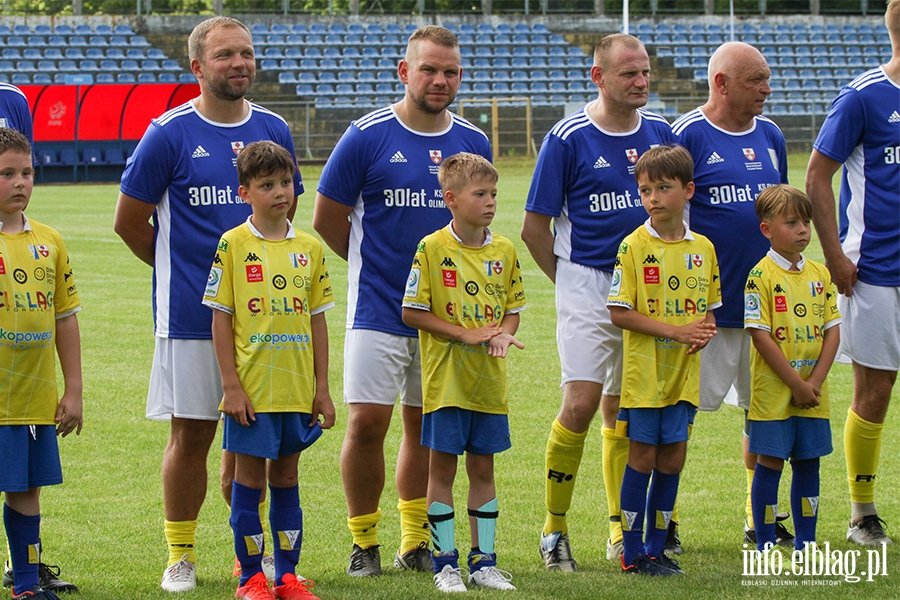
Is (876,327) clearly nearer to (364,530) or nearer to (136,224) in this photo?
(364,530)

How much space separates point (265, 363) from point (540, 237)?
60.5 inches

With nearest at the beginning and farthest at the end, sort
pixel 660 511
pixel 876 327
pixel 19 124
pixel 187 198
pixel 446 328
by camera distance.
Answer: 1. pixel 446 328
2. pixel 187 198
3. pixel 660 511
4. pixel 19 124
5. pixel 876 327

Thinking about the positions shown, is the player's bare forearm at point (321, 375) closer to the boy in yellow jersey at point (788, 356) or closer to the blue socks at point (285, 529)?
the blue socks at point (285, 529)

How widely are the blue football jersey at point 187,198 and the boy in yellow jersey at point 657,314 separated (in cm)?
167

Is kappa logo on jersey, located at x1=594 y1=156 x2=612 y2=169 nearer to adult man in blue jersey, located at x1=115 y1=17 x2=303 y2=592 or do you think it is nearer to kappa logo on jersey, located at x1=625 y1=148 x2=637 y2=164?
kappa logo on jersey, located at x1=625 y1=148 x2=637 y2=164

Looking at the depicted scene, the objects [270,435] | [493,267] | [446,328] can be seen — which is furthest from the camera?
[493,267]

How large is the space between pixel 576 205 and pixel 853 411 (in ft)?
5.83

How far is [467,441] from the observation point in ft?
14.9

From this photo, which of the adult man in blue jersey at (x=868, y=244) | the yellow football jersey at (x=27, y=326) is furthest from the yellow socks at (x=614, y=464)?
the yellow football jersey at (x=27, y=326)

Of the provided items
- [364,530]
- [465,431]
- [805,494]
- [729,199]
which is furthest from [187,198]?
[805,494]

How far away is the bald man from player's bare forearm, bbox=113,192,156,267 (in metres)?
2.44

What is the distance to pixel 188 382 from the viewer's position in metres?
4.64

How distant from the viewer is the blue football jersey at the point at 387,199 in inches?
195

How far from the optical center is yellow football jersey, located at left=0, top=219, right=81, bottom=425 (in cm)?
419
